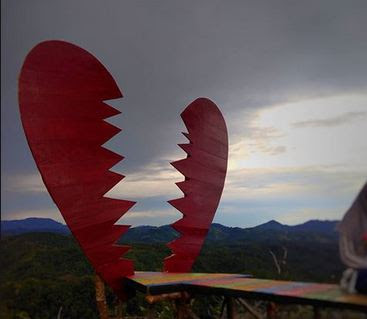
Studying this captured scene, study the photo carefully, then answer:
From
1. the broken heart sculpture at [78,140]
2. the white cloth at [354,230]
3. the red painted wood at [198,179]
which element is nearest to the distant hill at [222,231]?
the red painted wood at [198,179]

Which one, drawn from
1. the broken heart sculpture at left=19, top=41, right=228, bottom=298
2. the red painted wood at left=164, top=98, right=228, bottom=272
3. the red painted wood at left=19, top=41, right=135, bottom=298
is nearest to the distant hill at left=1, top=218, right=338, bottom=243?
the red painted wood at left=164, top=98, right=228, bottom=272

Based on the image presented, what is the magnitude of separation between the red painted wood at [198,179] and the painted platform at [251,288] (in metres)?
0.36

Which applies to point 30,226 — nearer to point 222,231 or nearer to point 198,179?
point 222,231

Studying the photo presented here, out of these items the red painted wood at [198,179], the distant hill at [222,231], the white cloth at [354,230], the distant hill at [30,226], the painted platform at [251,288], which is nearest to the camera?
the painted platform at [251,288]

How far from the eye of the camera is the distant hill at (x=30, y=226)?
638 centimetres

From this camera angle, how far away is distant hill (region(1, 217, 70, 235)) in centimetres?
638

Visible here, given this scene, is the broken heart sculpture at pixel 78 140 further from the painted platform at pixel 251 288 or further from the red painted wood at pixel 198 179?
the painted platform at pixel 251 288

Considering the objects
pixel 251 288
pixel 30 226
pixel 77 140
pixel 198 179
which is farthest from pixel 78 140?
pixel 30 226

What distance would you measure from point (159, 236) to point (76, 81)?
3.94m

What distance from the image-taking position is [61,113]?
393 centimetres

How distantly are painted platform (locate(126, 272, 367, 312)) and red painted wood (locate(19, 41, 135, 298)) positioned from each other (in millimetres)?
416

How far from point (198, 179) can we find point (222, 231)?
102 inches

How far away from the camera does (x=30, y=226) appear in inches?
267

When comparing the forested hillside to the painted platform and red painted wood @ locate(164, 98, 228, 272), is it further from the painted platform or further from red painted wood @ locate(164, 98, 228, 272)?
the painted platform
